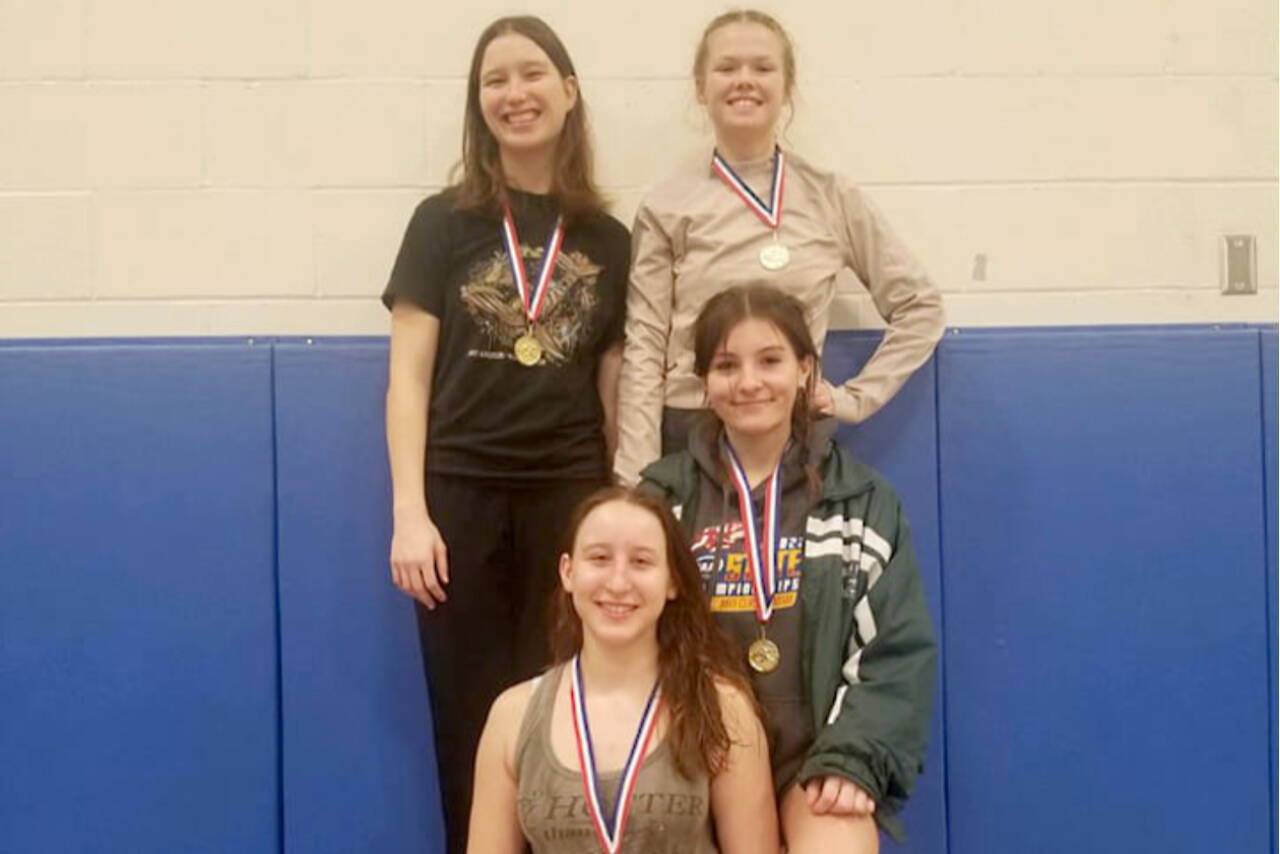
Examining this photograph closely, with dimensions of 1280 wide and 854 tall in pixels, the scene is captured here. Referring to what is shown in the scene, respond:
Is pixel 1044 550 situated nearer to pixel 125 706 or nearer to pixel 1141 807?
pixel 1141 807

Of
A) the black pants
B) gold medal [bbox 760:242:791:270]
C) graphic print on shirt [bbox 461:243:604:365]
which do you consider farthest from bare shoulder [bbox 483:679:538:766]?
gold medal [bbox 760:242:791:270]

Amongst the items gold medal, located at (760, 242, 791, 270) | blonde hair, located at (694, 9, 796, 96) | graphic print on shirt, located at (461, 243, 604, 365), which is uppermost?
blonde hair, located at (694, 9, 796, 96)

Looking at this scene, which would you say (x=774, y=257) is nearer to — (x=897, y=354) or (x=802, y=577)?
(x=897, y=354)

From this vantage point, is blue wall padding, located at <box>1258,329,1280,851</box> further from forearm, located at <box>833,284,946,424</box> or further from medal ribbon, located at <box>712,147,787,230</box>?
medal ribbon, located at <box>712,147,787,230</box>

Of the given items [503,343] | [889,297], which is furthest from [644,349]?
[889,297]

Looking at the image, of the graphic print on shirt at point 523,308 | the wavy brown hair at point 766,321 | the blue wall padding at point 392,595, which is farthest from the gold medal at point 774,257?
the graphic print on shirt at point 523,308

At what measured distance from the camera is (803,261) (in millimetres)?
2268

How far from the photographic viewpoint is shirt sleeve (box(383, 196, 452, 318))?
223cm

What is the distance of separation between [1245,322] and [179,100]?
2430 millimetres

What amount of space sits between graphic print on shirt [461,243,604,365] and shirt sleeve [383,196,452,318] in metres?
0.05

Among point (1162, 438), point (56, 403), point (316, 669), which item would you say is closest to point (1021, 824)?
point (1162, 438)

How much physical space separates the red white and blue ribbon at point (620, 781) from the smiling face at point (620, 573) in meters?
0.12

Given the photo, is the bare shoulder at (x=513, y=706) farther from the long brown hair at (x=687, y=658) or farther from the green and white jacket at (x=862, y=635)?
the green and white jacket at (x=862, y=635)

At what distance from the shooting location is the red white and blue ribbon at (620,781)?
181 centimetres
